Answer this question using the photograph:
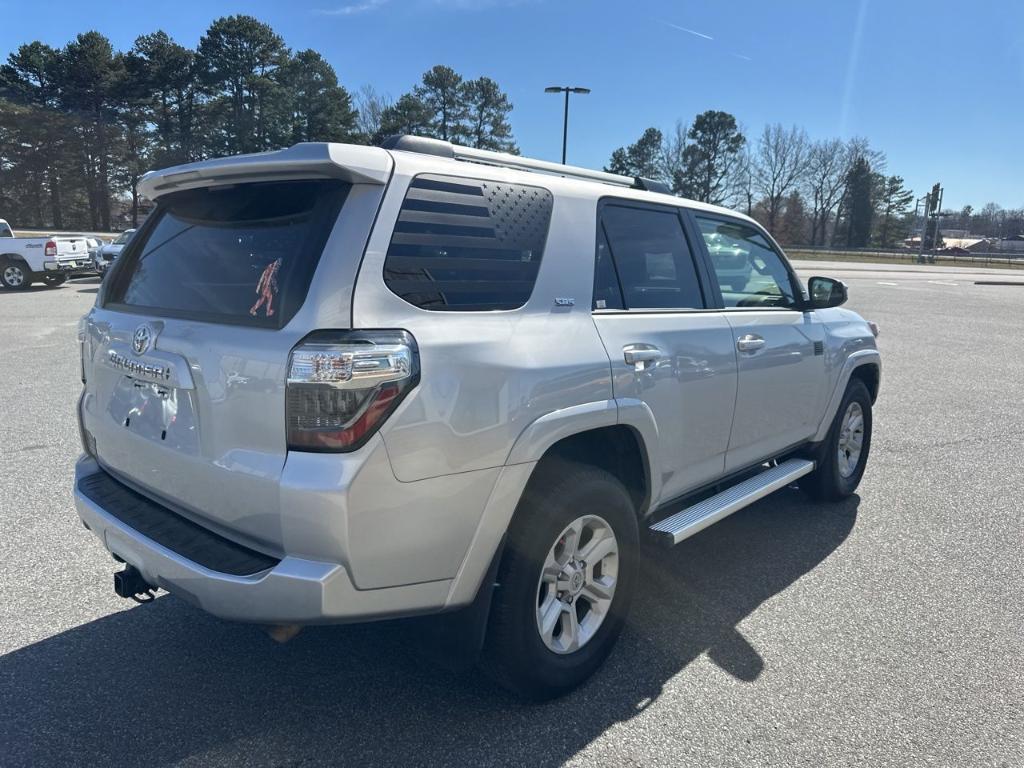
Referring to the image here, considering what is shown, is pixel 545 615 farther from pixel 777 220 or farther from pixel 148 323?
pixel 777 220

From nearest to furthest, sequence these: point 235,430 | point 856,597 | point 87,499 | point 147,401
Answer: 1. point 235,430
2. point 147,401
3. point 87,499
4. point 856,597

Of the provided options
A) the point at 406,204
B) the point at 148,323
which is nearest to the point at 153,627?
the point at 148,323

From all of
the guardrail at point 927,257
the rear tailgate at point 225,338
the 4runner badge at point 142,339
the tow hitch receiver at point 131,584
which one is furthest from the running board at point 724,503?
the guardrail at point 927,257

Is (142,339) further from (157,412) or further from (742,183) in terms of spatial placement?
(742,183)

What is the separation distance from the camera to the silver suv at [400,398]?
2057 millimetres

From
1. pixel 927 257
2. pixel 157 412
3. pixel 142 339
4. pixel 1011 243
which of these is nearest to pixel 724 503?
pixel 157 412

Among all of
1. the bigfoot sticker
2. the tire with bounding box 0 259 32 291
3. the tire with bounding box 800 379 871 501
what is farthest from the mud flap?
the tire with bounding box 0 259 32 291

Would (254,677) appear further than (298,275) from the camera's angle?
Yes

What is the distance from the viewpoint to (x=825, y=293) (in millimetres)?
4512

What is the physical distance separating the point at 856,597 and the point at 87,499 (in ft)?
11.5

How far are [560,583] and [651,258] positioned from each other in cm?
154

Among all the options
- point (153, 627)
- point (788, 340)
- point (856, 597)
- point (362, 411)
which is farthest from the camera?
point (788, 340)

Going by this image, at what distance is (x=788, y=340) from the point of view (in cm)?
400

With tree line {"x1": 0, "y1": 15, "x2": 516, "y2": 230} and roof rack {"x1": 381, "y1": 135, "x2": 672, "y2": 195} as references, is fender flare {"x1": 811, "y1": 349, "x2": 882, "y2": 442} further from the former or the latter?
tree line {"x1": 0, "y1": 15, "x2": 516, "y2": 230}
